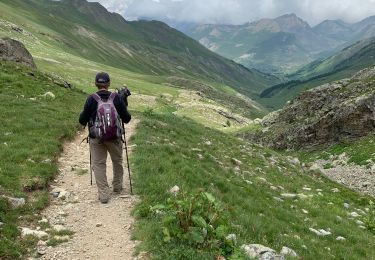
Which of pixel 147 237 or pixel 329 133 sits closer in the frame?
pixel 147 237

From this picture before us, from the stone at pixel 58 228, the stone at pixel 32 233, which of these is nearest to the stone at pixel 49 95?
the stone at pixel 58 228

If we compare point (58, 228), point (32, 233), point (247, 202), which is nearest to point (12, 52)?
point (247, 202)

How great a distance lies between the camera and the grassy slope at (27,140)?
40.3 feet

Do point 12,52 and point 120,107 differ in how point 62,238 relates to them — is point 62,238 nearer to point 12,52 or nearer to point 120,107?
point 120,107

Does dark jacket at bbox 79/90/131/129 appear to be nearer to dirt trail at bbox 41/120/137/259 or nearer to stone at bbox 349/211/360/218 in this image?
dirt trail at bbox 41/120/137/259

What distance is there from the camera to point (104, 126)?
13398mm

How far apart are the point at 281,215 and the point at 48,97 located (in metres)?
23.6

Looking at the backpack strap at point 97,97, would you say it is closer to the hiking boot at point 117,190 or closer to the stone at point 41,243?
the hiking boot at point 117,190

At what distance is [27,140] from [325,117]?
3832 cm

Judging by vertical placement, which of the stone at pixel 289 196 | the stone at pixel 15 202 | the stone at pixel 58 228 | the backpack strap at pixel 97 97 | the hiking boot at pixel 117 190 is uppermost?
the backpack strap at pixel 97 97

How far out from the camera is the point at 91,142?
14.4 metres

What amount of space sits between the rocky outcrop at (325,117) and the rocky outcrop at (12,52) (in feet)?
105

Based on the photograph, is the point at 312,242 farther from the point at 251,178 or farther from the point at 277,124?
the point at 277,124

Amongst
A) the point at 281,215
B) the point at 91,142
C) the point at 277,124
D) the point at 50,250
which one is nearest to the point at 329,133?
the point at 277,124
